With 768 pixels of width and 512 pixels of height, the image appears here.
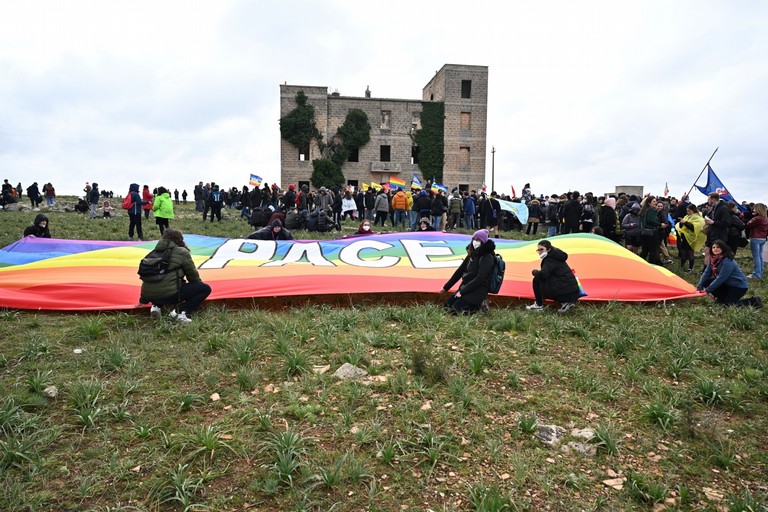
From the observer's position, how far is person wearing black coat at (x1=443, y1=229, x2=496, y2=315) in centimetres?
733

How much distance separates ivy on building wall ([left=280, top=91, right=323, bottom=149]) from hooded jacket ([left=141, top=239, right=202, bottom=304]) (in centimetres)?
3670

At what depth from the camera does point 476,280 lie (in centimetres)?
733

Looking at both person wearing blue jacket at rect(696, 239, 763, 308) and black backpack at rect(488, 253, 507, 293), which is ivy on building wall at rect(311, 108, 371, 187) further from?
person wearing blue jacket at rect(696, 239, 763, 308)

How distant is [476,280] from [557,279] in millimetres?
1375

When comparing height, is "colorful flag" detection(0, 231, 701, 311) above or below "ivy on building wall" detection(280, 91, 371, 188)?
below

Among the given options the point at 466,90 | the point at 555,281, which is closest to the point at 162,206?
the point at 555,281

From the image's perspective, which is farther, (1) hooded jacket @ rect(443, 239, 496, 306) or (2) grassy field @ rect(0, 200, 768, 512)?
(1) hooded jacket @ rect(443, 239, 496, 306)

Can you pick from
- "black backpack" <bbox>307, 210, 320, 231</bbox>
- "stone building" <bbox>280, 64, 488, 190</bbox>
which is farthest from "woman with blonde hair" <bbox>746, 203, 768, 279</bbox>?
"stone building" <bbox>280, 64, 488, 190</bbox>

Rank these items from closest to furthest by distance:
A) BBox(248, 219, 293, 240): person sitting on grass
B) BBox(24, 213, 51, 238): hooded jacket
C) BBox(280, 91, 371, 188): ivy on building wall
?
BBox(24, 213, 51, 238): hooded jacket, BBox(248, 219, 293, 240): person sitting on grass, BBox(280, 91, 371, 188): ivy on building wall

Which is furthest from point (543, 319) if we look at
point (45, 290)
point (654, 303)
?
point (45, 290)

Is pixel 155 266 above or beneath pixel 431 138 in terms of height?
beneath

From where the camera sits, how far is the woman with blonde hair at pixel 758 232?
10.9 m

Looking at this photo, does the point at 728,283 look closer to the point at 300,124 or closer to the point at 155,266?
the point at 155,266

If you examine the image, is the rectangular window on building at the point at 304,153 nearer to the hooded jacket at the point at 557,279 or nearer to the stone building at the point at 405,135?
the stone building at the point at 405,135
